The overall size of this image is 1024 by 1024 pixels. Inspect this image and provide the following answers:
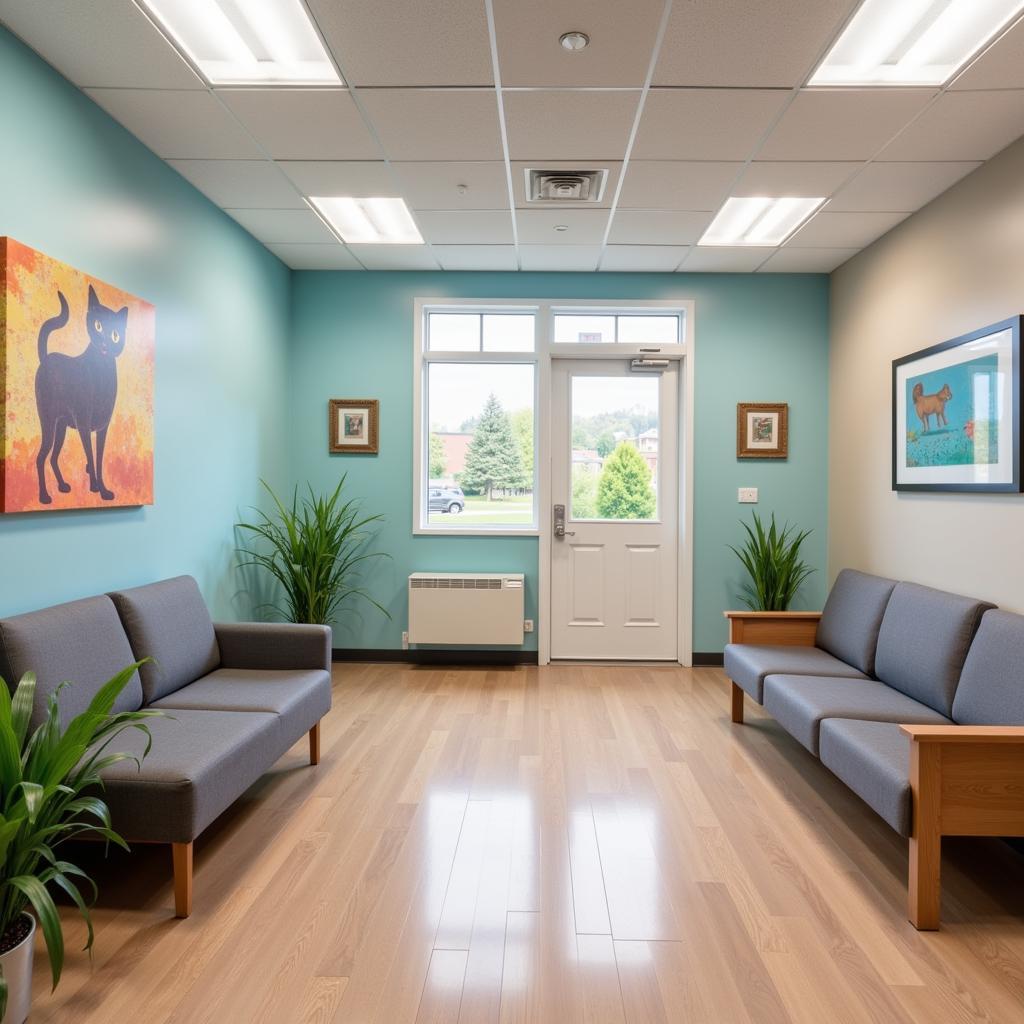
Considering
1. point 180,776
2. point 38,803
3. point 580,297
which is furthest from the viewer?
point 580,297

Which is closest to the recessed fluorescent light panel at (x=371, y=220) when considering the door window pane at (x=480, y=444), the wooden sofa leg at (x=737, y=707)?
the door window pane at (x=480, y=444)

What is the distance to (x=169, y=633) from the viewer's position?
235 cm

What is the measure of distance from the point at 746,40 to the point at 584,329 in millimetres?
2245

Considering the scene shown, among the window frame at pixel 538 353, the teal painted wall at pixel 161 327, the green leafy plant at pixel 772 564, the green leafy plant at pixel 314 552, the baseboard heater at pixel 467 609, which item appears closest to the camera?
the teal painted wall at pixel 161 327

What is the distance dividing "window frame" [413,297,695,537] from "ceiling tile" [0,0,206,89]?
6.66ft

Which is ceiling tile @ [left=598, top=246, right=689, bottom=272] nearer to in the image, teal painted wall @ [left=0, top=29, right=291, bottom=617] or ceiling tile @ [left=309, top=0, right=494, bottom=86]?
ceiling tile @ [left=309, top=0, right=494, bottom=86]

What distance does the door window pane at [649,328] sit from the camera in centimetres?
412

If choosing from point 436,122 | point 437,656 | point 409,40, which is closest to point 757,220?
point 436,122

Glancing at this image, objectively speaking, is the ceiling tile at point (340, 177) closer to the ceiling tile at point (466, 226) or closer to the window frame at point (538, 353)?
the ceiling tile at point (466, 226)

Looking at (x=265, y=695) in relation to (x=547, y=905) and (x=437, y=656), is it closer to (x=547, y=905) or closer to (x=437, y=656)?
(x=547, y=905)

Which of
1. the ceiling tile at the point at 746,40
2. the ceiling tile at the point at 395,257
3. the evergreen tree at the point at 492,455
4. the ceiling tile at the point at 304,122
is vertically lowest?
the evergreen tree at the point at 492,455

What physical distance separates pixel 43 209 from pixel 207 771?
5.22 ft

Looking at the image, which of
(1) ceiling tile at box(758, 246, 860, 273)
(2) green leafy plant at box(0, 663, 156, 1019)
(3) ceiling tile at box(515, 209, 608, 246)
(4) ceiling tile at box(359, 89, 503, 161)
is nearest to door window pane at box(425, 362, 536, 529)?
(3) ceiling tile at box(515, 209, 608, 246)

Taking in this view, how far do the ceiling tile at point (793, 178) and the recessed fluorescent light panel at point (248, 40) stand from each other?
1.55 meters
